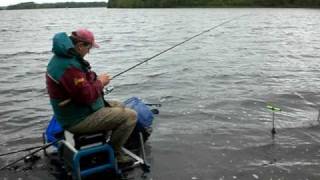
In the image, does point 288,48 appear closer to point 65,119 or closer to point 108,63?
point 108,63

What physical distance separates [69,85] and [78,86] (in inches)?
5.1

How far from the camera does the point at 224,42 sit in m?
28.3

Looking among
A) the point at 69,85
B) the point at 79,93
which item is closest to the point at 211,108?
the point at 79,93

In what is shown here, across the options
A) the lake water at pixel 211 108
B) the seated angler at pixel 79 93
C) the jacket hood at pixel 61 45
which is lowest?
the lake water at pixel 211 108

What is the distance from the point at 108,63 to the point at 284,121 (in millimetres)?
11683

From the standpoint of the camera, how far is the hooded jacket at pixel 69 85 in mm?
6160

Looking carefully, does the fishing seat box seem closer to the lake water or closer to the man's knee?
the man's knee

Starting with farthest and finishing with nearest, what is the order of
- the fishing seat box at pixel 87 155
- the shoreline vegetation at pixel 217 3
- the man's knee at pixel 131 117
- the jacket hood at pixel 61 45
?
the shoreline vegetation at pixel 217 3 < the man's knee at pixel 131 117 < the fishing seat box at pixel 87 155 < the jacket hood at pixel 61 45

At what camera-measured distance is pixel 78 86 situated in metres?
6.19

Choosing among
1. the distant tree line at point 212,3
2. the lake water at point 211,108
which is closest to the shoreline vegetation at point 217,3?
the distant tree line at point 212,3

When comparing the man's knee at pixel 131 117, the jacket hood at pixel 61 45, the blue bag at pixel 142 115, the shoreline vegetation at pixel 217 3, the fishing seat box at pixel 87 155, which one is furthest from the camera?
the shoreline vegetation at pixel 217 3

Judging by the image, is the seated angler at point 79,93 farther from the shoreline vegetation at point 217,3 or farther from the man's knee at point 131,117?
the shoreline vegetation at point 217,3

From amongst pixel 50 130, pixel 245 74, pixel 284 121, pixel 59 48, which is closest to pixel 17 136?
pixel 50 130

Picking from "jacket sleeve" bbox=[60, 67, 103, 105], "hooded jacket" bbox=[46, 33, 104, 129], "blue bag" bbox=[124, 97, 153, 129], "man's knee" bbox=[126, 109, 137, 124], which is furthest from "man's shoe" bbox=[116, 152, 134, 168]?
"jacket sleeve" bbox=[60, 67, 103, 105]
